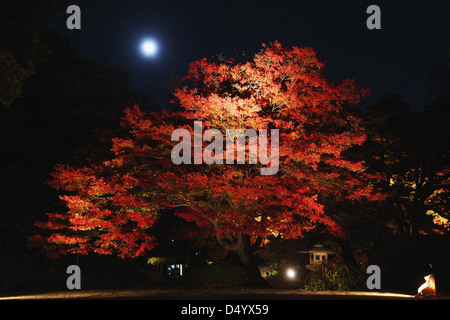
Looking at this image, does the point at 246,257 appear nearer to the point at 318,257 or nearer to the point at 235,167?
the point at 318,257

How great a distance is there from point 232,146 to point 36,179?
9160 millimetres

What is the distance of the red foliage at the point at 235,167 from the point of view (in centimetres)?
1224

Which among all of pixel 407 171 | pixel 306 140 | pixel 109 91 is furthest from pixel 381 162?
pixel 109 91

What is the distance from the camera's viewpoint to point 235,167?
1284 cm

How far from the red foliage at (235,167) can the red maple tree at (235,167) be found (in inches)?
1.1

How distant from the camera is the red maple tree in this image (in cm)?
1224

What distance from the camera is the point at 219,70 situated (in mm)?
13664

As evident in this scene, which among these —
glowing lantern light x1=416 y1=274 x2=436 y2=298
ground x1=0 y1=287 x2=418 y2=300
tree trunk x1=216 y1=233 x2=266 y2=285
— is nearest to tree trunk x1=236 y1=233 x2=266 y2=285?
tree trunk x1=216 y1=233 x2=266 y2=285

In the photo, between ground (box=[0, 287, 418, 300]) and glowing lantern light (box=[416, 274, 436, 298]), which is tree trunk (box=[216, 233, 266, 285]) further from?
glowing lantern light (box=[416, 274, 436, 298])

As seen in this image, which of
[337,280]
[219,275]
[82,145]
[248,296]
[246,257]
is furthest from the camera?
[82,145]

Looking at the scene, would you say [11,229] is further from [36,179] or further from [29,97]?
[29,97]

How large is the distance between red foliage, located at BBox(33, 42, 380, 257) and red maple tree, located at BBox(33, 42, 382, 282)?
1.1 inches

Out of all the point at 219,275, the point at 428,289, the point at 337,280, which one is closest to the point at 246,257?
the point at 219,275

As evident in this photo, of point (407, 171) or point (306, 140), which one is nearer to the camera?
point (306, 140)
